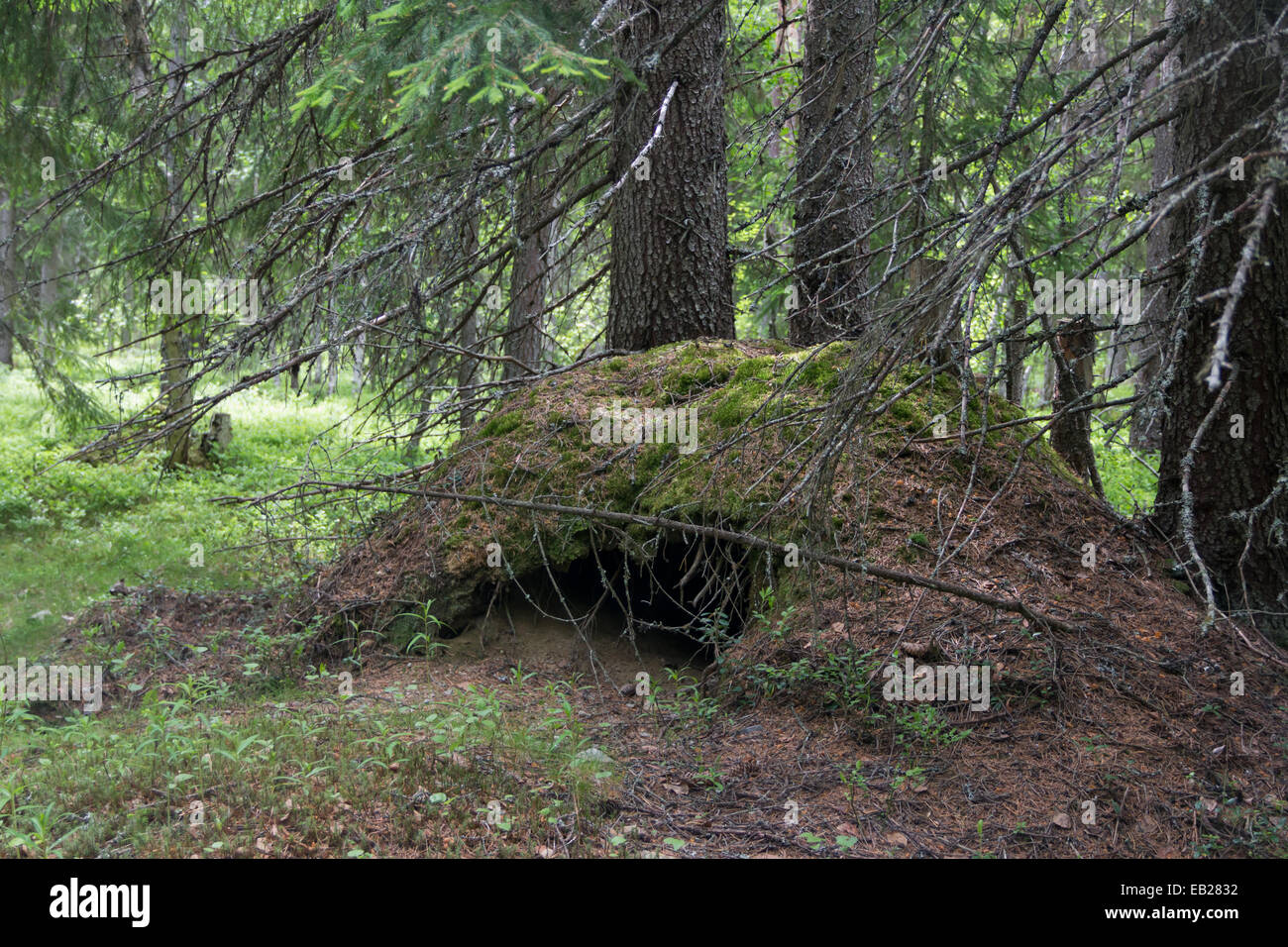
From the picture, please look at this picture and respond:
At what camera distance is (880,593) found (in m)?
5.24

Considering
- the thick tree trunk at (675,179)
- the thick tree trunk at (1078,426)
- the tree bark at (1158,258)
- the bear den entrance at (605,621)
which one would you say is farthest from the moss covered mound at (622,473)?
the tree bark at (1158,258)

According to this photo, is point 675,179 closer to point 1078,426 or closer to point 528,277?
point 1078,426

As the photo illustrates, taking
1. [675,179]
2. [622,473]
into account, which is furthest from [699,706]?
[675,179]

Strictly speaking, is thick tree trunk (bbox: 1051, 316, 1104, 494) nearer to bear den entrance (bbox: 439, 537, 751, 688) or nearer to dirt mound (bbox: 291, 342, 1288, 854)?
dirt mound (bbox: 291, 342, 1288, 854)

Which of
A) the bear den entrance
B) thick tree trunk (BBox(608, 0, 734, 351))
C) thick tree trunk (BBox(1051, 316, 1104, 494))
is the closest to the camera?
the bear den entrance

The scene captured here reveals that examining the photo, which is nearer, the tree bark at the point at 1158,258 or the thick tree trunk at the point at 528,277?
the tree bark at the point at 1158,258

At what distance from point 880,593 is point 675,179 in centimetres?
378

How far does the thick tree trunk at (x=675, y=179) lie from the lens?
7.11m

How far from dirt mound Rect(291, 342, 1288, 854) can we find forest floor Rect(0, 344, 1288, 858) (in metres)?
0.02

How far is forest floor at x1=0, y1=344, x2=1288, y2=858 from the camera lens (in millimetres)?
3854

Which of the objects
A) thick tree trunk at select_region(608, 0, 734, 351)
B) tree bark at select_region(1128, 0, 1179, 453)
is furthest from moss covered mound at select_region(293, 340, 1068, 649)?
tree bark at select_region(1128, 0, 1179, 453)

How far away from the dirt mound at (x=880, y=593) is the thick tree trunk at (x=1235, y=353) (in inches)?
18.2

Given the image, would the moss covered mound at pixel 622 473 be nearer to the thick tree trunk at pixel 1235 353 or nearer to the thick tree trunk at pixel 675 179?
the thick tree trunk at pixel 675 179
